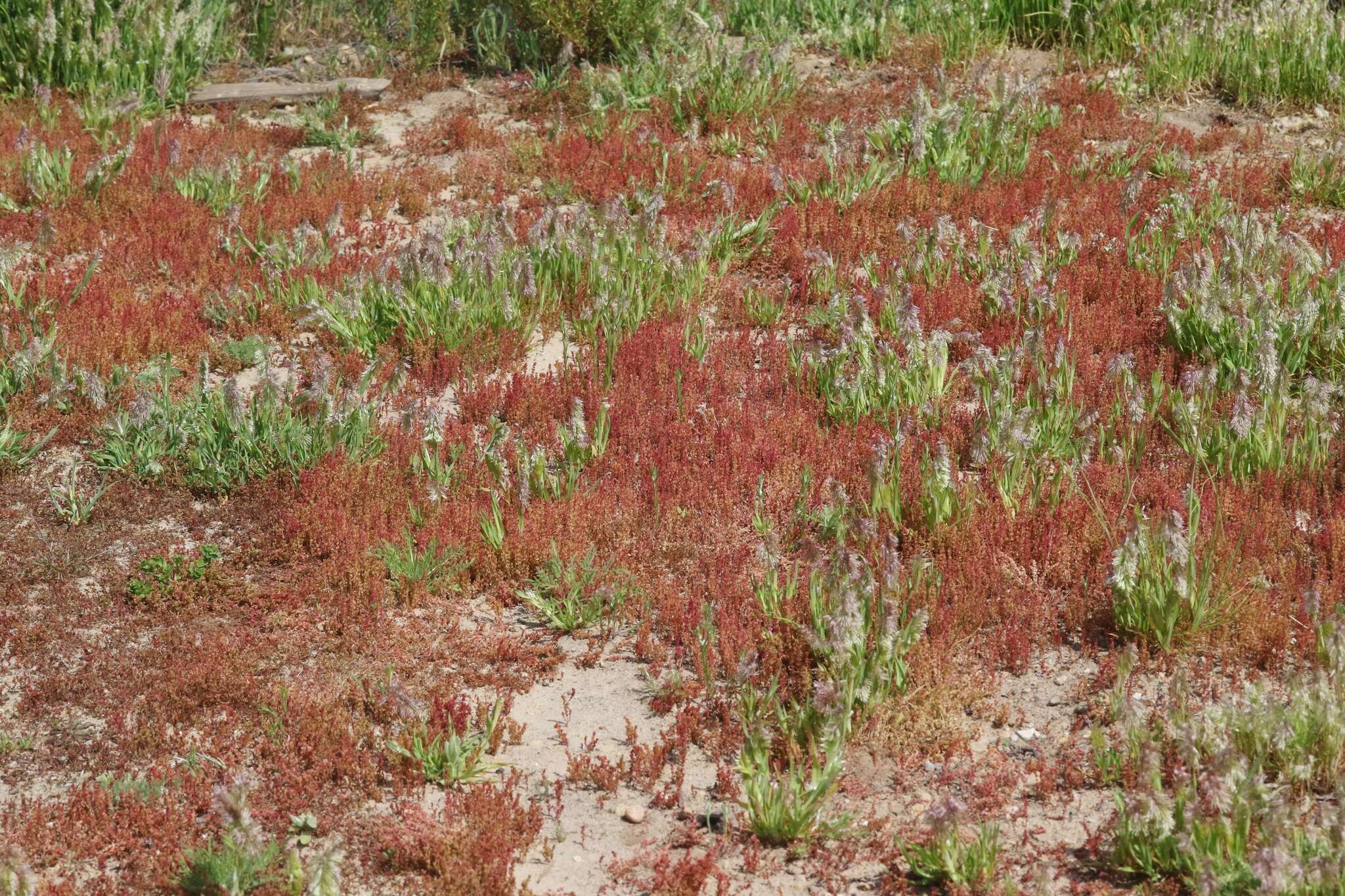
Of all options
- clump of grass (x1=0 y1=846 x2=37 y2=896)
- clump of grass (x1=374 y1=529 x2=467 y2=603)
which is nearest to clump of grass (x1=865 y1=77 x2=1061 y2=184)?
clump of grass (x1=374 y1=529 x2=467 y2=603)

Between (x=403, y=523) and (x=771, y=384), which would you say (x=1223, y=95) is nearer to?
(x=771, y=384)

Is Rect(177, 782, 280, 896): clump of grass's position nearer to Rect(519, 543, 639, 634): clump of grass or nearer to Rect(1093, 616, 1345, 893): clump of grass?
Rect(519, 543, 639, 634): clump of grass

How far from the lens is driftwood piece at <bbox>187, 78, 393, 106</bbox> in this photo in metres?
11.7

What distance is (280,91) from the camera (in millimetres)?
11852

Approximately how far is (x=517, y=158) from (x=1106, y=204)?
4.31m

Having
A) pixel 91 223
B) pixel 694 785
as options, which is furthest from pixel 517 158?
pixel 694 785

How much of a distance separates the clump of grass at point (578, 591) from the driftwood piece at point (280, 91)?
23.7 feet

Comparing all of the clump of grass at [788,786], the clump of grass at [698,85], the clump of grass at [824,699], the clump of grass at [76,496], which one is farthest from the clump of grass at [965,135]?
the clump of grass at [788,786]

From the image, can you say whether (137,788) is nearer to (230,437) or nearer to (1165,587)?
(230,437)

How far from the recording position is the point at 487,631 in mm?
5645

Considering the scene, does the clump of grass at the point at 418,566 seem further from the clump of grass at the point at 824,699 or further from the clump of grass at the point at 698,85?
the clump of grass at the point at 698,85

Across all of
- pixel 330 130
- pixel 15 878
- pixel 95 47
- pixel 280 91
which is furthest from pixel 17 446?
pixel 280 91

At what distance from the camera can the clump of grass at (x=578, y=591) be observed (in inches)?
221

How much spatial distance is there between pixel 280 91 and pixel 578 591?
7799 millimetres
